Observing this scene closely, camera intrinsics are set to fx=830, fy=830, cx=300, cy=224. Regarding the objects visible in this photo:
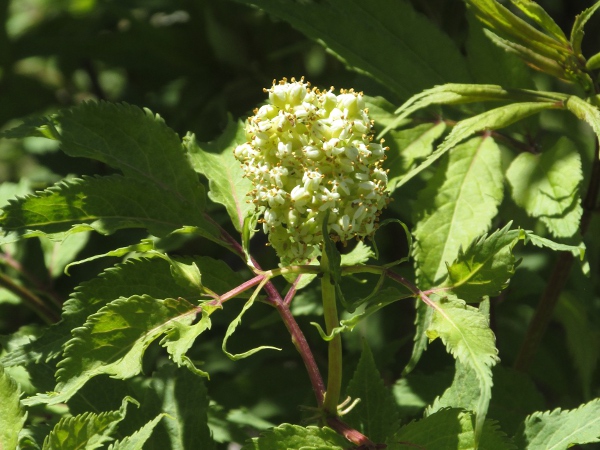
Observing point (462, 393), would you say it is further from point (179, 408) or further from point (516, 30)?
point (516, 30)

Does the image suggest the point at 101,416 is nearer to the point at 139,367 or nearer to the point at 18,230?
the point at 139,367

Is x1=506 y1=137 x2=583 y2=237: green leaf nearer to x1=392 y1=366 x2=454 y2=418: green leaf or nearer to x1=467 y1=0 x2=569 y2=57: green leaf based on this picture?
x1=467 y1=0 x2=569 y2=57: green leaf

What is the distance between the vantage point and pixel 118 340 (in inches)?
43.8

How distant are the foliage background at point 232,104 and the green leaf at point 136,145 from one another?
324 millimetres

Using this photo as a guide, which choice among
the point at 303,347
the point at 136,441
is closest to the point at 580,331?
the point at 303,347

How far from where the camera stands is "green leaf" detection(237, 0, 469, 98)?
1.58 metres

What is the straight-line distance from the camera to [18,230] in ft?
4.14

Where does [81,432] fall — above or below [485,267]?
below

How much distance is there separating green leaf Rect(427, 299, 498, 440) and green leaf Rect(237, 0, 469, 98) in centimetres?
59

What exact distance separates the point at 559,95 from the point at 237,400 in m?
1.05

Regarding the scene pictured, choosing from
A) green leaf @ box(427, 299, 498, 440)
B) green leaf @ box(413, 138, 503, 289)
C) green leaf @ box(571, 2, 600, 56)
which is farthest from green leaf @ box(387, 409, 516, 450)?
green leaf @ box(571, 2, 600, 56)

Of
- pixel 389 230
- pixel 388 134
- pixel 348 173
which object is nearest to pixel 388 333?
pixel 389 230

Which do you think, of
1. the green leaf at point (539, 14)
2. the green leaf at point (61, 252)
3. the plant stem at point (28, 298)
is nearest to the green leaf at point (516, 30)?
the green leaf at point (539, 14)

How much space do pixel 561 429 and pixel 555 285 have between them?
44 cm
